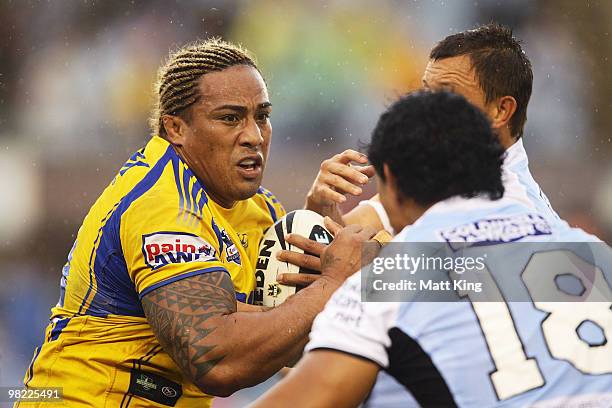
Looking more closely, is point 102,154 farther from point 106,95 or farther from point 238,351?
A: point 238,351

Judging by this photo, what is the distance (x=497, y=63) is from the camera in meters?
3.95

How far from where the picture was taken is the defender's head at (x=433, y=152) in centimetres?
244

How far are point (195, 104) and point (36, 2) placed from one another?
24.3 feet

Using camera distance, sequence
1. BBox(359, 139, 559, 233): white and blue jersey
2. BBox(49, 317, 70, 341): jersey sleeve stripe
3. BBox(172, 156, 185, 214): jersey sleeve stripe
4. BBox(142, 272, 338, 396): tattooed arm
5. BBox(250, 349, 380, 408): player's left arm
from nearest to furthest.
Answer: BBox(250, 349, 380, 408): player's left arm
BBox(359, 139, 559, 233): white and blue jersey
BBox(142, 272, 338, 396): tattooed arm
BBox(172, 156, 185, 214): jersey sleeve stripe
BBox(49, 317, 70, 341): jersey sleeve stripe

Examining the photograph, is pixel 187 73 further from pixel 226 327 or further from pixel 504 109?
pixel 504 109

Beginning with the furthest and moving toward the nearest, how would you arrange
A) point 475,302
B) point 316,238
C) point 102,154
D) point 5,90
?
point 5,90, point 102,154, point 316,238, point 475,302

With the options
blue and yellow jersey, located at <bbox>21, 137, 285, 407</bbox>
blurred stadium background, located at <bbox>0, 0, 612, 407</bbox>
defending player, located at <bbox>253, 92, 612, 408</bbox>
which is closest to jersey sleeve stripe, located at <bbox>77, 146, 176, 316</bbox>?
blue and yellow jersey, located at <bbox>21, 137, 285, 407</bbox>

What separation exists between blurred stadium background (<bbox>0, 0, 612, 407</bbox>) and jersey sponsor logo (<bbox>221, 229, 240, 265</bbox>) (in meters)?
5.42

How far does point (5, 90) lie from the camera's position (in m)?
10.4

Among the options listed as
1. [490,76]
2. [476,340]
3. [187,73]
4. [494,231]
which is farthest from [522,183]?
[187,73]

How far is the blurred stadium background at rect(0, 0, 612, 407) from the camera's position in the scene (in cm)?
947

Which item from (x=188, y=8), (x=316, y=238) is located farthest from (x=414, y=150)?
(x=188, y=8)

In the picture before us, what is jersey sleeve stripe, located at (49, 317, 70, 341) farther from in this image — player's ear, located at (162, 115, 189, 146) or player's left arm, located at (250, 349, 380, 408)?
player's left arm, located at (250, 349, 380, 408)

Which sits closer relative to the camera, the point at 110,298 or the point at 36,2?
→ the point at 110,298
